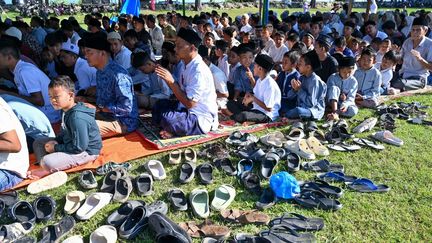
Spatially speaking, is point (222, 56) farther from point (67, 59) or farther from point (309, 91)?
point (67, 59)

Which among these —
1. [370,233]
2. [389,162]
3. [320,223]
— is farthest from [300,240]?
[389,162]

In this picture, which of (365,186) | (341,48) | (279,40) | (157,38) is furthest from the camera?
(157,38)

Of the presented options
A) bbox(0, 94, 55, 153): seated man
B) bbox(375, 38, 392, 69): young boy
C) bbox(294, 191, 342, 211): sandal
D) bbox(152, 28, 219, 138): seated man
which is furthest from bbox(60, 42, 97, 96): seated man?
bbox(375, 38, 392, 69): young boy

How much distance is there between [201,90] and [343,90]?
264 centimetres

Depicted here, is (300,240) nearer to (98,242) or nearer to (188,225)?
(188,225)

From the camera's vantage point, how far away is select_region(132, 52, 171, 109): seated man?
6.45 metres

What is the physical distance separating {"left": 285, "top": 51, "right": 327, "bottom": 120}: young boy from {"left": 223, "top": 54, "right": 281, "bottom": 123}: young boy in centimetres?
34

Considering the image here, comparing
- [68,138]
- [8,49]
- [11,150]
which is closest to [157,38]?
[8,49]

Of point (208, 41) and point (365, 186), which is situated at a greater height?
point (208, 41)

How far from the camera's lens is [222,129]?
5.63 meters

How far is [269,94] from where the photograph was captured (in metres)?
5.65

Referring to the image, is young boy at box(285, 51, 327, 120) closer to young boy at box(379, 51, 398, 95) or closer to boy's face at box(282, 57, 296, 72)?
boy's face at box(282, 57, 296, 72)

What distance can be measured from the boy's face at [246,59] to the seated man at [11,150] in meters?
3.81

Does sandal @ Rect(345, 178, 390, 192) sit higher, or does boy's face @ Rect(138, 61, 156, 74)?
boy's face @ Rect(138, 61, 156, 74)
